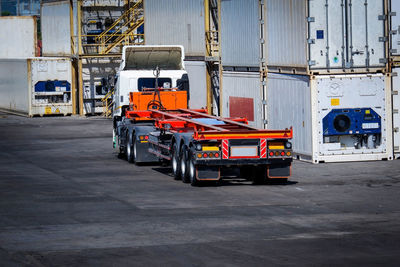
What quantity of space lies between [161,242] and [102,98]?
36.1m

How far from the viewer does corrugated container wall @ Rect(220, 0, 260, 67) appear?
28328 mm

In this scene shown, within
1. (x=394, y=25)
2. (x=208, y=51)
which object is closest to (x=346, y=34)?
(x=394, y=25)

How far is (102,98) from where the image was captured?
160ft

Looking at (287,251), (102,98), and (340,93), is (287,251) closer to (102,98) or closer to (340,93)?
(340,93)

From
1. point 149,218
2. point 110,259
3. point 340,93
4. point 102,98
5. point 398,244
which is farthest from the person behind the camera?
point 102,98

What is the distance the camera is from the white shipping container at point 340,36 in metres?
23.9

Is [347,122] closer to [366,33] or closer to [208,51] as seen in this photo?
[366,33]

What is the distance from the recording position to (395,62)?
24422mm

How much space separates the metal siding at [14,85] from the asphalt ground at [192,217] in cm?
2281

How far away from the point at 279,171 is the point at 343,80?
4765 millimetres

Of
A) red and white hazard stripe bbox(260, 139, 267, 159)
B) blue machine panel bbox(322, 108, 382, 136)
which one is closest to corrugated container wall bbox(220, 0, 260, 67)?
blue machine panel bbox(322, 108, 382, 136)

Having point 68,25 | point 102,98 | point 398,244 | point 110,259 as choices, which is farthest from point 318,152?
point 68,25

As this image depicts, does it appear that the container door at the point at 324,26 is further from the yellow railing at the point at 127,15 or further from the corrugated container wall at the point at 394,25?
the yellow railing at the point at 127,15

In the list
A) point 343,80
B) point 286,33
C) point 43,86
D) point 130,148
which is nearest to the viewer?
point 343,80
